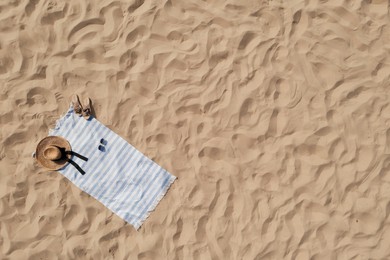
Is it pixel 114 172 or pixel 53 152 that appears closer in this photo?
pixel 53 152

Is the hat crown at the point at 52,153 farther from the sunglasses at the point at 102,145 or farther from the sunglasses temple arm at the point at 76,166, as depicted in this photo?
the sunglasses at the point at 102,145

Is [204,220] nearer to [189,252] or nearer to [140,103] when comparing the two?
[189,252]

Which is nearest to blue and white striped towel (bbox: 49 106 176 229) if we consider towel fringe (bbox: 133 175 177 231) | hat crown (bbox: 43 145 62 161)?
towel fringe (bbox: 133 175 177 231)

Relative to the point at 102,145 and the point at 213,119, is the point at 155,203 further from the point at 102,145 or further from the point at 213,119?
the point at 213,119

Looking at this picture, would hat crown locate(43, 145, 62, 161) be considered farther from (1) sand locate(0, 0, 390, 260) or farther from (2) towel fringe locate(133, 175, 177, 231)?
(2) towel fringe locate(133, 175, 177, 231)

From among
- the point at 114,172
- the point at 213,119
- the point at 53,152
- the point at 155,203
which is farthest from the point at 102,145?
the point at 213,119

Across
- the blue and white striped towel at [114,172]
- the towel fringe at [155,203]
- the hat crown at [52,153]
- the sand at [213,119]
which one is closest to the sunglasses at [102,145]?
the blue and white striped towel at [114,172]

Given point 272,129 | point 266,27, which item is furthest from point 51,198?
point 266,27
